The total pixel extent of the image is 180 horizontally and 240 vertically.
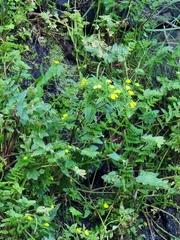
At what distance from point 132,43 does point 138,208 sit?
94cm

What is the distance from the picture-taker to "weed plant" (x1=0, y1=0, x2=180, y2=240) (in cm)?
189

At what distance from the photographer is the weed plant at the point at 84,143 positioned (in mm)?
1888

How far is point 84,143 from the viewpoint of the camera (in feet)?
6.98

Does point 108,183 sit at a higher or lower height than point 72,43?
lower

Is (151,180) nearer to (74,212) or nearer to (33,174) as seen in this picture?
(74,212)

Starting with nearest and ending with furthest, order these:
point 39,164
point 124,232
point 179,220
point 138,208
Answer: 1. point 39,164
2. point 124,232
3. point 138,208
4. point 179,220

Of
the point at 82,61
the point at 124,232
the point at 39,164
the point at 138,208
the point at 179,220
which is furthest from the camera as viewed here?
the point at 82,61

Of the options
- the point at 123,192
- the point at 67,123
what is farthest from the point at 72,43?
the point at 123,192

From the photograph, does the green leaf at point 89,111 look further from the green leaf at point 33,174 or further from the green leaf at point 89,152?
the green leaf at point 33,174

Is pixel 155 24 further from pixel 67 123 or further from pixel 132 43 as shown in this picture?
pixel 67 123

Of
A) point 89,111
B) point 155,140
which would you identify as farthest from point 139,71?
point 89,111

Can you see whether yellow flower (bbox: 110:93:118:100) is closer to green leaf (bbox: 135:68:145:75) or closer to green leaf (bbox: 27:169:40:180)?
green leaf (bbox: 27:169:40:180)

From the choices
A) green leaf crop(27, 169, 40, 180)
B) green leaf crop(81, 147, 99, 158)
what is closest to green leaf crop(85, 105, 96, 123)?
green leaf crop(81, 147, 99, 158)

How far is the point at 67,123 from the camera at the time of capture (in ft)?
6.82
